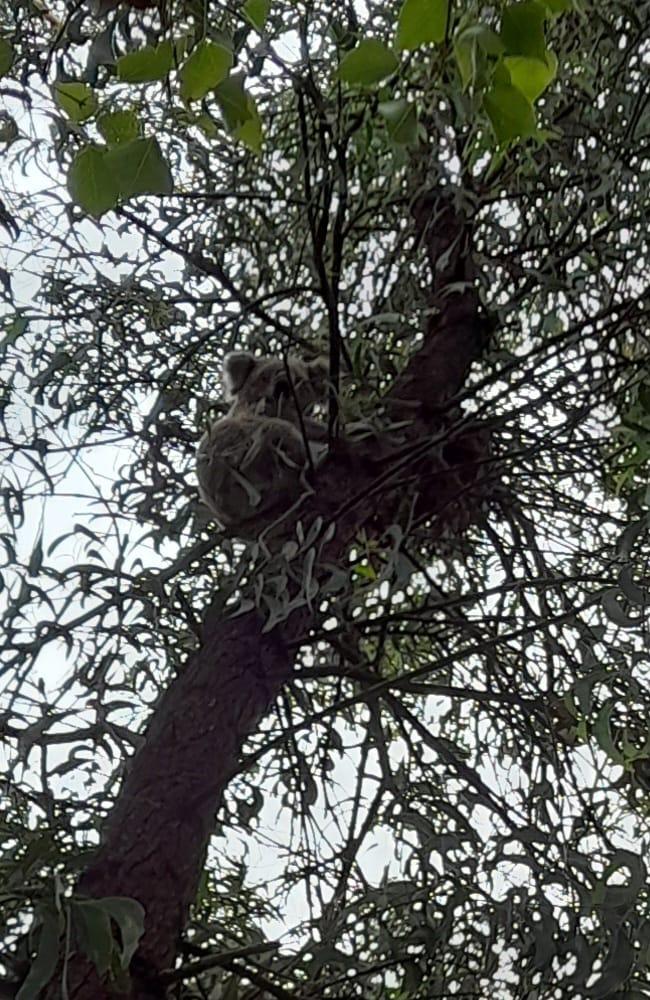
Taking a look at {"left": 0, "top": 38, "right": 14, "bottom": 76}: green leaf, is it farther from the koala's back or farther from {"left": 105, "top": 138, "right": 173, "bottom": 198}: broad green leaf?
the koala's back

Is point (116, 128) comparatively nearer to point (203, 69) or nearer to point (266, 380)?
point (203, 69)

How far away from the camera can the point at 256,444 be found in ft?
6.07

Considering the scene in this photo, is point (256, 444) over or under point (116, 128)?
over

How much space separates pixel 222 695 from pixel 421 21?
3.40ft

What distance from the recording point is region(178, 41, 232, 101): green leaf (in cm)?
67

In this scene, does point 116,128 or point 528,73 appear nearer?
point 528,73

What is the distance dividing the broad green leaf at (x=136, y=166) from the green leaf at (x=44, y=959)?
54 centimetres

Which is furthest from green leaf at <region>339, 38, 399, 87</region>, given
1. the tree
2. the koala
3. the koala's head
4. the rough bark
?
the koala's head

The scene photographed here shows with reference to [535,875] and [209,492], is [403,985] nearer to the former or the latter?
[535,875]

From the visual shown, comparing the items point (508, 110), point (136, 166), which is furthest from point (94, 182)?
point (508, 110)

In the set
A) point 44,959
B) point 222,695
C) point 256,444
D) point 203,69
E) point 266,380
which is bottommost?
point 44,959

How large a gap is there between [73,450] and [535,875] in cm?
89

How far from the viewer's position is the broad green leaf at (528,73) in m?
0.62

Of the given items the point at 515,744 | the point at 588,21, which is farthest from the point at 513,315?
the point at 515,744
